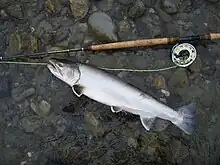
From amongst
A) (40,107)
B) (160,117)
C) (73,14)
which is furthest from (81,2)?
(160,117)

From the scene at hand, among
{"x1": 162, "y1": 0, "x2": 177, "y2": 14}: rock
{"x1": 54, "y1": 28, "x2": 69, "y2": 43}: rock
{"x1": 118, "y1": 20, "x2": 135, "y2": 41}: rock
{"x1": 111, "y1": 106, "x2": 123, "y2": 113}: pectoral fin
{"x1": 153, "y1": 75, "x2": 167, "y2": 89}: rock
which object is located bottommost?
{"x1": 111, "y1": 106, "x2": 123, "y2": 113}: pectoral fin

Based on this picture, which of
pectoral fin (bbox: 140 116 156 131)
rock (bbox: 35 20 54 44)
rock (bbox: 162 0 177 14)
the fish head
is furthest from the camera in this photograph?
rock (bbox: 162 0 177 14)

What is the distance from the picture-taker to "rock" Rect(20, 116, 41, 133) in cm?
A: 366

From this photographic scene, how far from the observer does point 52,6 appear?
384 cm

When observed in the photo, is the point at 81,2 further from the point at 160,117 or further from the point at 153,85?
the point at 160,117

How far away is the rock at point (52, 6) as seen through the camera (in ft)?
12.6

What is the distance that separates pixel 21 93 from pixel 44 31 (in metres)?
0.63

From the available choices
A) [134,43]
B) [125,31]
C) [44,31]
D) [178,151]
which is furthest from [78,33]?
Result: [178,151]

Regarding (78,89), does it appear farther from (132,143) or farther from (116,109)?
(132,143)

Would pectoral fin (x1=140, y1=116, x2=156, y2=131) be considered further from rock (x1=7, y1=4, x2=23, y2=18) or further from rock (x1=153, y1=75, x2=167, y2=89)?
rock (x1=7, y1=4, x2=23, y2=18)

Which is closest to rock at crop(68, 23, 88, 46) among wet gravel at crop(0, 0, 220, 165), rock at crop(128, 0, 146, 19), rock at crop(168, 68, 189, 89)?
wet gravel at crop(0, 0, 220, 165)

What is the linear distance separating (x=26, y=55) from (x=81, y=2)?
2.43 ft

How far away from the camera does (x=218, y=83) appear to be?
385cm

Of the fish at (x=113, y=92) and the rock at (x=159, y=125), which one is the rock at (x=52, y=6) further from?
the rock at (x=159, y=125)
